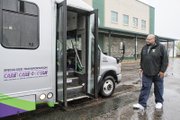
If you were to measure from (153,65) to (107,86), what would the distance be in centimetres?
188

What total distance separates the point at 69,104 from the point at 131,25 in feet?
83.4

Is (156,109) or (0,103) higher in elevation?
(0,103)

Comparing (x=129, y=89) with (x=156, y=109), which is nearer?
(x=156, y=109)

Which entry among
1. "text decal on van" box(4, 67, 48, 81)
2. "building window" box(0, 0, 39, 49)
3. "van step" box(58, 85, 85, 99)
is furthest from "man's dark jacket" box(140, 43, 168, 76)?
"building window" box(0, 0, 39, 49)

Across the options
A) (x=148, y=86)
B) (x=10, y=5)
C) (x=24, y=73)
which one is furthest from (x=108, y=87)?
(x=10, y=5)

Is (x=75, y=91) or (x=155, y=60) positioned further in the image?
(x=75, y=91)

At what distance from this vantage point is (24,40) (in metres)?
4.46

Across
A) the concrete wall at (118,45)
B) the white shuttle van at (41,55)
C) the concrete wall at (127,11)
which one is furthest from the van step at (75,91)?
the concrete wall at (127,11)

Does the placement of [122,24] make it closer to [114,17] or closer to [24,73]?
[114,17]

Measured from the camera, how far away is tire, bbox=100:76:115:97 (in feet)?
21.9

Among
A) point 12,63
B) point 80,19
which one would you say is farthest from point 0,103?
point 80,19

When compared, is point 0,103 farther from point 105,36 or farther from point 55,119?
point 105,36

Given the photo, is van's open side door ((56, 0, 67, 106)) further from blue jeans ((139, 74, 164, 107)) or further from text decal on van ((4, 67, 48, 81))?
blue jeans ((139, 74, 164, 107))

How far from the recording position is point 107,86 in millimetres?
6828
